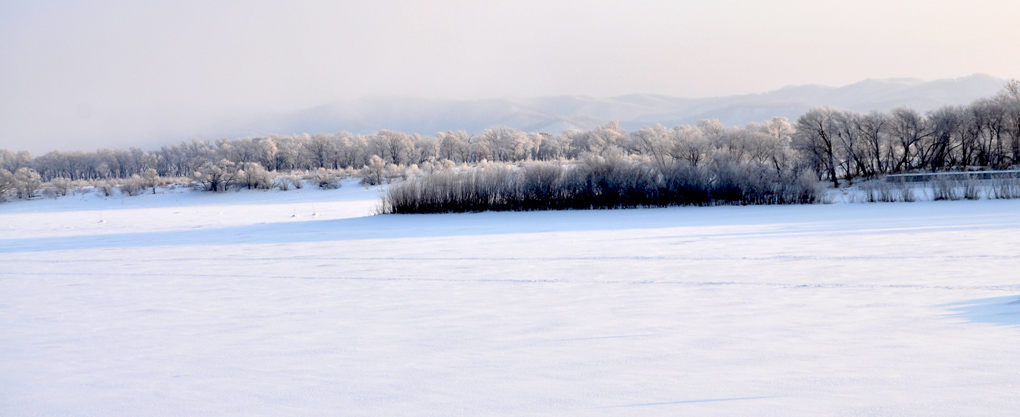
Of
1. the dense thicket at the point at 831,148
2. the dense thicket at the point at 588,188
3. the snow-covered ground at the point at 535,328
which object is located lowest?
the snow-covered ground at the point at 535,328

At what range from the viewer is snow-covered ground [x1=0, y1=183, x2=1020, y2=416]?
4660 millimetres

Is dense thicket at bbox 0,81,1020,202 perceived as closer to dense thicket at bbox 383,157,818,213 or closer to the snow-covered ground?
dense thicket at bbox 383,157,818,213

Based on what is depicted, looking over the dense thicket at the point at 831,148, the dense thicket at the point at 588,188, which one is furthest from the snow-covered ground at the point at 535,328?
the dense thicket at the point at 831,148

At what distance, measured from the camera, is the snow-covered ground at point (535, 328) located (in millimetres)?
4660

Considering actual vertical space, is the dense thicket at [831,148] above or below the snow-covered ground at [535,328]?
above

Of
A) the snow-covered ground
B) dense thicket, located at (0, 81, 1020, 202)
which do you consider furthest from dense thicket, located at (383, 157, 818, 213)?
the snow-covered ground

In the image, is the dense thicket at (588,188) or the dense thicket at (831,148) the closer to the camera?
the dense thicket at (588,188)

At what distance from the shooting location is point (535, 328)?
6699mm

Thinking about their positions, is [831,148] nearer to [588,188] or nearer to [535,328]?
[588,188]

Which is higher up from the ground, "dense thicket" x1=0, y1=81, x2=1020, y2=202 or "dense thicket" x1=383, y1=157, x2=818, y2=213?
"dense thicket" x1=0, y1=81, x2=1020, y2=202

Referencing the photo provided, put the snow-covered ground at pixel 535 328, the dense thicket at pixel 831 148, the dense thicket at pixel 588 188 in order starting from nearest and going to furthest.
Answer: the snow-covered ground at pixel 535 328
the dense thicket at pixel 588 188
the dense thicket at pixel 831 148

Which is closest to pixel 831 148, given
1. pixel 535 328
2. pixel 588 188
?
pixel 588 188

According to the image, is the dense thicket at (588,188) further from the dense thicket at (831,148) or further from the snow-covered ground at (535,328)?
the snow-covered ground at (535,328)

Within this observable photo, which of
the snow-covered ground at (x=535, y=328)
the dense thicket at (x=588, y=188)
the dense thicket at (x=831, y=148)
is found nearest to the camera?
the snow-covered ground at (x=535, y=328)
